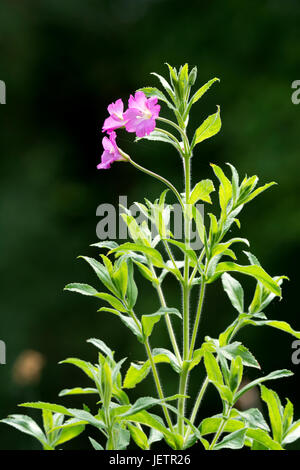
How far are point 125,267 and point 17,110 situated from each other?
8.99 ft

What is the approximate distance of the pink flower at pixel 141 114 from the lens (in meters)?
0.93

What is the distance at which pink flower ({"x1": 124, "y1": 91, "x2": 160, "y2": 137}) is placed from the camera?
930mm

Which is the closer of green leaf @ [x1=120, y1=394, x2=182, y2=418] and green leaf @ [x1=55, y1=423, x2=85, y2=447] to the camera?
green leaf @ [x1=120, y1=394, x2=182, y2=418]

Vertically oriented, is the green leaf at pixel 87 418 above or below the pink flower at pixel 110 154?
below

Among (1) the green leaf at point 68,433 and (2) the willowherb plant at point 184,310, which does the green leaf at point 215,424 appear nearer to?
(2) the willowherb plant at point 184,310

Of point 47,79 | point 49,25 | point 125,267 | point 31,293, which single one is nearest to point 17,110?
point 47,79

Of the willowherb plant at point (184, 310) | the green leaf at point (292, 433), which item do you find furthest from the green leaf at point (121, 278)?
the green leaf at point (292, 433)

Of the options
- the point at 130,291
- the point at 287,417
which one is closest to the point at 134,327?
the point at 130,291

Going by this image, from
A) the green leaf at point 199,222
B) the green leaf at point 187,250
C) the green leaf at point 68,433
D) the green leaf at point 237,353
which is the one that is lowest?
the green leaf at point 68,433

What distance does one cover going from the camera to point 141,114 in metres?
0.95

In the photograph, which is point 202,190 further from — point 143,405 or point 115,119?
point 143,405

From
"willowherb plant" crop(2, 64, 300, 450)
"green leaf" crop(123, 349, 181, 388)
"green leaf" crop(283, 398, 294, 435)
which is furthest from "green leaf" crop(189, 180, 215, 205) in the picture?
"green leaf" crop(283, 398, 294, 435)

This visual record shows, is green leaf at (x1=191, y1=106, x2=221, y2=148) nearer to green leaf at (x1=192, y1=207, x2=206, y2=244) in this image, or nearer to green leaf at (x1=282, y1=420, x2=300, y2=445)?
green leaf at (x1=192, y1=207, x2=206, y2=244)

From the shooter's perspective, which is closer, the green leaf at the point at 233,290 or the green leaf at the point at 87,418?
the green leaf at the point at 87,418
